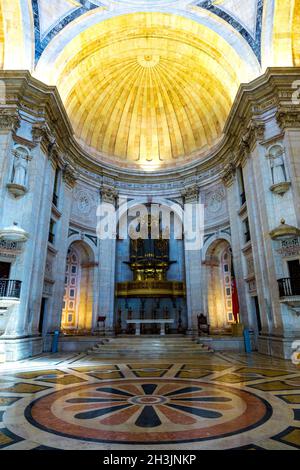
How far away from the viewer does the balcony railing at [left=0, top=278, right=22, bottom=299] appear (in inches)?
400

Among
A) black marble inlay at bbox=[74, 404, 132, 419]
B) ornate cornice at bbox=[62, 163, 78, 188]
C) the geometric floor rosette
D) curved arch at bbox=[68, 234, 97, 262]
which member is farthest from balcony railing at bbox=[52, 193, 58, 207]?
black marble inlay at bbox=[74, 404, 132, 419]

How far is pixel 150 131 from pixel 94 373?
17340 millimetres

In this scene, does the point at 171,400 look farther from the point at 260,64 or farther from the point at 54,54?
the point at 54,54

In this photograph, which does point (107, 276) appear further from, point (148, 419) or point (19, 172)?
point (148, 419)

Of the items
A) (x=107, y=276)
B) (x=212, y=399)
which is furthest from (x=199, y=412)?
(x=107, y=276)

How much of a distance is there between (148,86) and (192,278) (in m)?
13.0

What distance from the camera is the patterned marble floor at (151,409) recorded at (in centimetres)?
309

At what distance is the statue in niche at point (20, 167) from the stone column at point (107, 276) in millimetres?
6954

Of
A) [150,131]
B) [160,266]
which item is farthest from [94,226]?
[150,131]

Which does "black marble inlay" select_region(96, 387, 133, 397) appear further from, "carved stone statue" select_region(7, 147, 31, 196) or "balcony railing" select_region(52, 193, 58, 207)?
"balcony railing" select_region(52, 193, 58, 207)

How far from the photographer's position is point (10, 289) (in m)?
10.3

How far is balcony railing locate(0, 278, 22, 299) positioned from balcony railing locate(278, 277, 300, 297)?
9432mm

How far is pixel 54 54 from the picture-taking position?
1360cm

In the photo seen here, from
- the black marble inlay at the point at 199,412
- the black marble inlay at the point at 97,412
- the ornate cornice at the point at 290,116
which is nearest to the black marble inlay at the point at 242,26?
the ornate cornice at the point at 290,116
